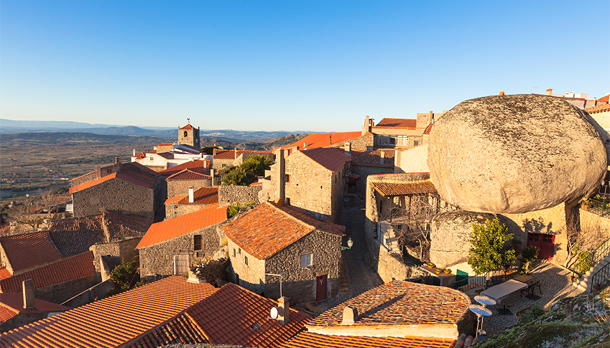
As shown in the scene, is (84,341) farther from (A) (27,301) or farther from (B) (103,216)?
(B) (103,216)

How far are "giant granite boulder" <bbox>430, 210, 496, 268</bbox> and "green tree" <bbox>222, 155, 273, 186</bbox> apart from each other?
23.3 m

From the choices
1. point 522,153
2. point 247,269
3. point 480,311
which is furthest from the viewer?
point 247,269

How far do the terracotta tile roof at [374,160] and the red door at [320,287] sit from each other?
68.4ft

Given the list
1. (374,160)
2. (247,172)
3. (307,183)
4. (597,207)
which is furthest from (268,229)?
(374,160)

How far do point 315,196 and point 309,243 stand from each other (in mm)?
8177

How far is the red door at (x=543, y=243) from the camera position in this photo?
58.3ft

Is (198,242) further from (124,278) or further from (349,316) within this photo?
(349,316)

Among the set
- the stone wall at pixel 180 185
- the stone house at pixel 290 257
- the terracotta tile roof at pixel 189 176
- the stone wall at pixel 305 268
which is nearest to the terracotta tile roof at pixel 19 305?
the stone house at pixel 290 257

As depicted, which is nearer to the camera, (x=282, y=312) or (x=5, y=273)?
(x=282, y=312)

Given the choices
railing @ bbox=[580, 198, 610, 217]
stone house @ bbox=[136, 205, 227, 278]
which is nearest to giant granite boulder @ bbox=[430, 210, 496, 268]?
railing @ bbox=[580, 198, 610, 217]

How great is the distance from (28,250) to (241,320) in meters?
27.7

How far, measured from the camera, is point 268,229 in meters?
18.5

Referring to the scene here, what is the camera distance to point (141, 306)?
14.8 metres

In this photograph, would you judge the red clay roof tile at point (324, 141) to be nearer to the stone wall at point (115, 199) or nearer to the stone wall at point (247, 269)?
the stone wall at point (115, 199)
